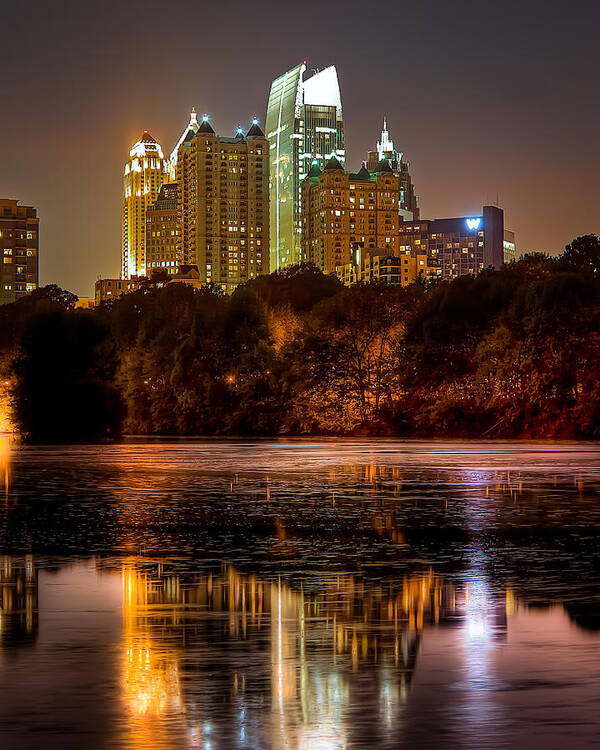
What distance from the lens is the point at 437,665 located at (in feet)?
34.7

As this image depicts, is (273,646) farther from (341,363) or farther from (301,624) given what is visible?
(341,363)

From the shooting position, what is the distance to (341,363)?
97.6 m

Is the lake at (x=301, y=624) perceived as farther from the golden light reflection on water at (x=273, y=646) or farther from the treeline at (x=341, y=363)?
the treeline at (x=341, y=363)

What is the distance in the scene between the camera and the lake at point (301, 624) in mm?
8680

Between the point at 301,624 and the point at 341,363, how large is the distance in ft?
279

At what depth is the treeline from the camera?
270 feet

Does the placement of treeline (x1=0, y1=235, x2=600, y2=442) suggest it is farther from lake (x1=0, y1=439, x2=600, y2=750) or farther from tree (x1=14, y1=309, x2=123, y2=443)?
lake (x1=0, y1=439, x2=600, y2=750)

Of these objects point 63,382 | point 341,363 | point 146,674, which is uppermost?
point 341,363

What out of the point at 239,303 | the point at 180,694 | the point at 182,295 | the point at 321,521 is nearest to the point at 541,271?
the point at 239,303

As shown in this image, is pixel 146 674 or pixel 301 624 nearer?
pixel 146 674

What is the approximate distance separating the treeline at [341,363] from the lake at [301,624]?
53.9 metres

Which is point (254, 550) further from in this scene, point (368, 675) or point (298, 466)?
point (298, 466)

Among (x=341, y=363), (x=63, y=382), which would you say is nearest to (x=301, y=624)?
(x=63, y=382)

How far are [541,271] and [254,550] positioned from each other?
286 feet
